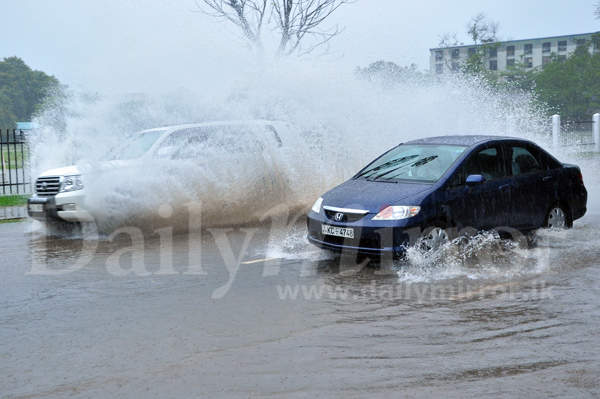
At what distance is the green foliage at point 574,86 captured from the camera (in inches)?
2776

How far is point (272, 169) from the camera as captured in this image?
12273 millimetres

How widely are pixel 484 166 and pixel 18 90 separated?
2038 inches

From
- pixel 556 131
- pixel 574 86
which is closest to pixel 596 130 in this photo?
pixel 556 131

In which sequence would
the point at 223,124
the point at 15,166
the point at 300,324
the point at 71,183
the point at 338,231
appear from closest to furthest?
1. the point at 300,324
2. the point at 338,231
3. the point at 71,183
4. the point at 223,124
5. the point at 15,166

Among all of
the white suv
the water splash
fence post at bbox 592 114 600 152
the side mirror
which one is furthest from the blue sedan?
fence post at bbox 592 114 600 152

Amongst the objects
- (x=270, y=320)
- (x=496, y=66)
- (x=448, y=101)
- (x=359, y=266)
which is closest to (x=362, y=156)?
(x=448, y=101)

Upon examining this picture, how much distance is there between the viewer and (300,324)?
5.59m

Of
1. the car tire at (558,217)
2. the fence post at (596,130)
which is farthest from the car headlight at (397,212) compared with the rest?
the fence post at (596,130)

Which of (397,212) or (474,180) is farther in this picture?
(474,180)

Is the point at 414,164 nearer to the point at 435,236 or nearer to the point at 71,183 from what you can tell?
the point at 435,236

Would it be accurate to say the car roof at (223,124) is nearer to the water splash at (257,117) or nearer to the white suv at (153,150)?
the white suv at (153,150)

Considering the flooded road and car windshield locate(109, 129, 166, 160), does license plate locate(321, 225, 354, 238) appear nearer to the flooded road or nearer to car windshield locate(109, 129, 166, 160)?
the flooded road

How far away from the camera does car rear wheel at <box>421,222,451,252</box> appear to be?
7.52 meters

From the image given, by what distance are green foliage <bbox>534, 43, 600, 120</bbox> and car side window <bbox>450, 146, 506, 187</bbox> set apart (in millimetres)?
67121
